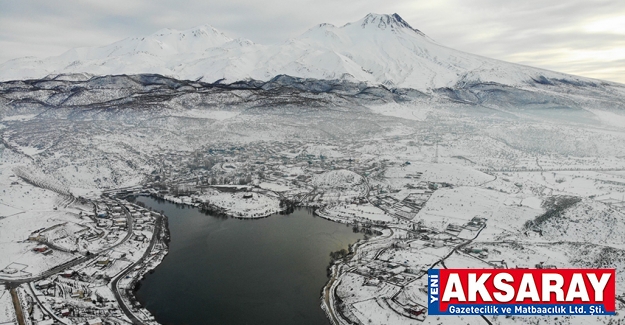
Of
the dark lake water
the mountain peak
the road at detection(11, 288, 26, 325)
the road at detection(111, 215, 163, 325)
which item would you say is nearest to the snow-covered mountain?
the mountain peak

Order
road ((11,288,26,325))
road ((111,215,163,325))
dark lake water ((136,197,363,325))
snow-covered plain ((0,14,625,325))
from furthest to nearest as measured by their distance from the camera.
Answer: snow-covered plain ((0,14,625,325)) → dark lake water ((136,197,363,325)) → road ((111,215,163,325)) → road ((11,288,26,325))

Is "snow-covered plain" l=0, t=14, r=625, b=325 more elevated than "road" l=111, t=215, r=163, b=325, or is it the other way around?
"snow-covered plain" l=0, t=14, r=625, b=325

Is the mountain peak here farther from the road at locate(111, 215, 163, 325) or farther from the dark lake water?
the road at locate(111, 215, 163, 325)

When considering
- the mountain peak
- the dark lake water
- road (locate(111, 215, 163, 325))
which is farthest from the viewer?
the mountain peak

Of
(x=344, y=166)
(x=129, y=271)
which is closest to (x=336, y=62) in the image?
(x=344, y=166)

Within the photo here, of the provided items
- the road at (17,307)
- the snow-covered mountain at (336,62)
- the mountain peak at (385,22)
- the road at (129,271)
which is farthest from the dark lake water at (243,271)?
the mountain peak at (385,22)

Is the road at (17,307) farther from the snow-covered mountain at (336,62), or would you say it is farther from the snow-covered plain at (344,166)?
the snow-covered mountain at (336,62)

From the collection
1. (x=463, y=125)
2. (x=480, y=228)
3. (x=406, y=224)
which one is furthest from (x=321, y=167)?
(x=463, y=125)
